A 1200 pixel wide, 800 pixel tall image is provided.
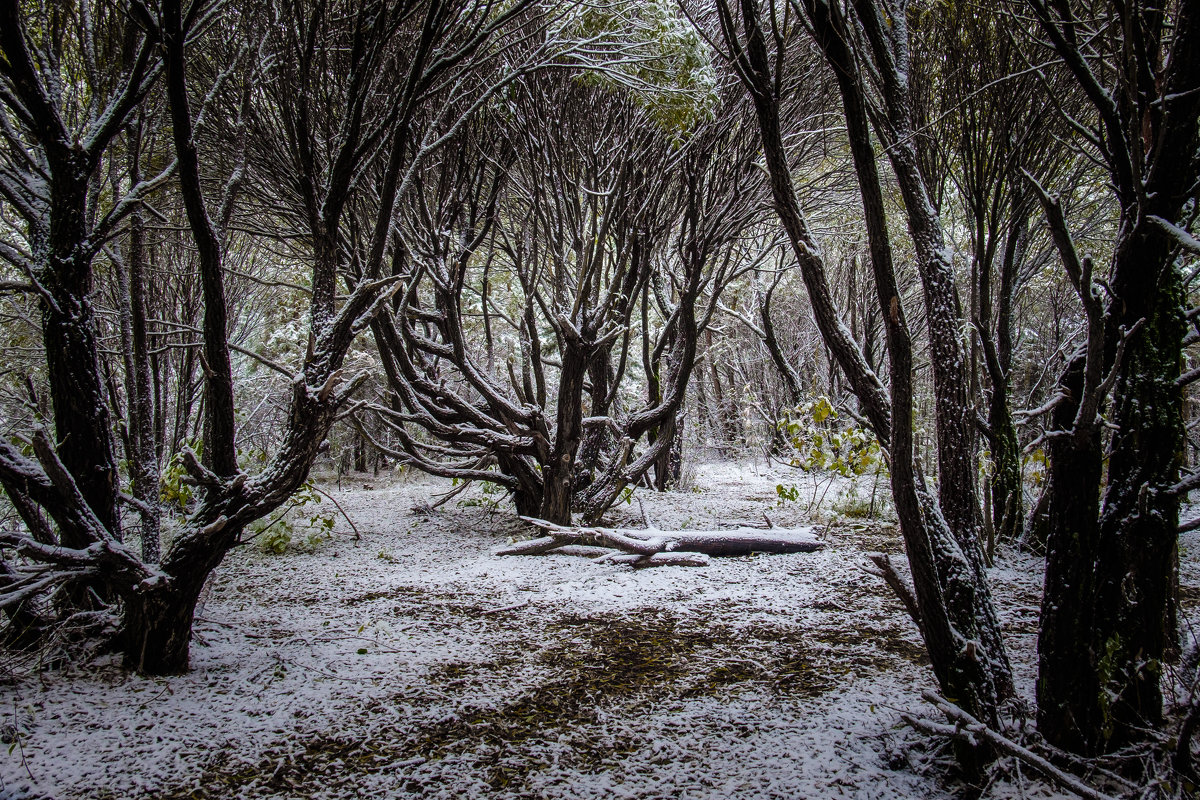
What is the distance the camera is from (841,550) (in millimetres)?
4785

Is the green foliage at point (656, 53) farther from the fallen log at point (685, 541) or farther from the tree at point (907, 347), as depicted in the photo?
the fallen log at point (685, 541)

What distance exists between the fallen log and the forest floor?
0.55 metres

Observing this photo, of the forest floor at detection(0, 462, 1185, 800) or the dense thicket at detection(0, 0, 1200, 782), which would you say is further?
the forest floor at detection(0, 462, 1185, 800)

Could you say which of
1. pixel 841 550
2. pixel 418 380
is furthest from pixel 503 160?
pixel 841 550

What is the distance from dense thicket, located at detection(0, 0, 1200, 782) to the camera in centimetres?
162

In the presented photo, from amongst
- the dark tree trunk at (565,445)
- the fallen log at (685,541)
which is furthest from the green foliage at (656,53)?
the fallen log at (685,541)

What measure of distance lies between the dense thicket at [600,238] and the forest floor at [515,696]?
1.16 ft

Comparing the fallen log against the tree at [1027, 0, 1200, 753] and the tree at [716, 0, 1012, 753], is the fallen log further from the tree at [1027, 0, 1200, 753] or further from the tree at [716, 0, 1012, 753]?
the tree at [1027, 0, 1200, 753]

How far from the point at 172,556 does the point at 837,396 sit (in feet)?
34.7

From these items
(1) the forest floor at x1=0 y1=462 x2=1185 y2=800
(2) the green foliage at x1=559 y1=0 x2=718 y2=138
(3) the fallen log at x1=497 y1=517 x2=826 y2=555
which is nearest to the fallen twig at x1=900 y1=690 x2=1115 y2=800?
(1) the forest floor at x1=0 y1=462 x2=1185 y2=800

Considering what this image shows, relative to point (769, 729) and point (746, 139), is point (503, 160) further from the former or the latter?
point (769, 729)

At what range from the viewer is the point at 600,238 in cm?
504

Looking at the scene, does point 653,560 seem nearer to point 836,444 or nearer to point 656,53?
point 836,444

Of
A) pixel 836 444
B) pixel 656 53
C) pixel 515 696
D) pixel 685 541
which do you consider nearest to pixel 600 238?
pixel 656 53
